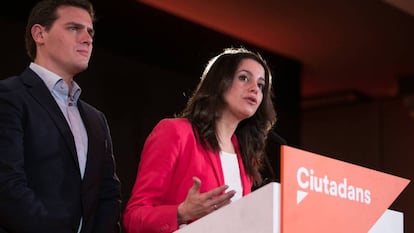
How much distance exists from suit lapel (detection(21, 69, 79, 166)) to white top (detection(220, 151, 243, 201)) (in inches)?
18.0

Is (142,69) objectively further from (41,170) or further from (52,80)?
(41,170)

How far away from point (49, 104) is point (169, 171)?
1.24 feet

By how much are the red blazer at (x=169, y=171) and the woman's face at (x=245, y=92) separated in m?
0.17

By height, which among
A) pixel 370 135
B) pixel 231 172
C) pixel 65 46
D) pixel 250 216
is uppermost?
pixel 65 46

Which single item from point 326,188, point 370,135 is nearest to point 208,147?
point 326,188

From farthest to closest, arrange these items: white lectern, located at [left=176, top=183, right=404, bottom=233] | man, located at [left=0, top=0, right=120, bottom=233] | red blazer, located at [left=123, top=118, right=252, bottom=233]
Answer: red blazer, located at [left=123, top=118, right=252, bottom=233]
man, located at [left=0, top=0, right=120, bottom=233]
white lectern, located at [left=176, top=183, right=404, bottom=233]

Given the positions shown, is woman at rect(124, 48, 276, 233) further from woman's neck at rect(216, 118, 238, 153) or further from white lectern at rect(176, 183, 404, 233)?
white lectern at rect(176, 183, 404, 233)

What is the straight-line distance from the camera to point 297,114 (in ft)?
21.5

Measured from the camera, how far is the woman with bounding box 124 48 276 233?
7.63ft

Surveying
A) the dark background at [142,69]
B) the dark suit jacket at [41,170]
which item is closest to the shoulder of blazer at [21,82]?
the dark suit jacket at [41,170]

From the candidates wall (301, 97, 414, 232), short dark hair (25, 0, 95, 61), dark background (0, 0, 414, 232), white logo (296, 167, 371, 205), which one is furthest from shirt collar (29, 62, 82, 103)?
wall (301, 97, 414, 232)

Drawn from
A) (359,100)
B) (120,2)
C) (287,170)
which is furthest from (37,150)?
(359,100)

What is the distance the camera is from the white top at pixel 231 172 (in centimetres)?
249

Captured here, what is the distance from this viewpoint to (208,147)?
2500mm
